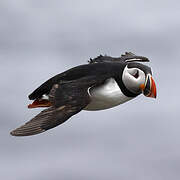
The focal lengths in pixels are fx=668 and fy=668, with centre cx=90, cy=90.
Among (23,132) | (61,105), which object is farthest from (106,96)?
(23,132)

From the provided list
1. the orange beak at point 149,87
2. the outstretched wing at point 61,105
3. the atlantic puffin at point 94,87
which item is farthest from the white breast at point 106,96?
the orange beak at point 149,87

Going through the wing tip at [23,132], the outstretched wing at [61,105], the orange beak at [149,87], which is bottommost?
the wing tip at [23,132]

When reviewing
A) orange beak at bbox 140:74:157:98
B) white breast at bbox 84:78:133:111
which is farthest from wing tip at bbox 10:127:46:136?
orange beak at bbox 140:74:157:98

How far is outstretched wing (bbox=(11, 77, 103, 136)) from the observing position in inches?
479

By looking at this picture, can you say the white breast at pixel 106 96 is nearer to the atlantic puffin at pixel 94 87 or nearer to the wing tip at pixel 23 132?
the atlantic puffin at pixel 94 87

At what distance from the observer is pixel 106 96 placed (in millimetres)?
14305

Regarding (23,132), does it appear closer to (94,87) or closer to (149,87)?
(94,87)

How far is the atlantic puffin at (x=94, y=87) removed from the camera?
44.3ft

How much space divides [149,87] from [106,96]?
109cm

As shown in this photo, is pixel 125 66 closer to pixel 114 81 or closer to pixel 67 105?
pixel 114 81

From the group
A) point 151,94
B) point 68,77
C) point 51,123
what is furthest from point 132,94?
point 51,123

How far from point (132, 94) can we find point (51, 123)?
9.68ft

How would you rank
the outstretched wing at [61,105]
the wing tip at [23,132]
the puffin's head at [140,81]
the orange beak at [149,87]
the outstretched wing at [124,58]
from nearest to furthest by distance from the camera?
1. the wing tip at [23,132]
2. the outstretched wing at [61,105]
3. the puffin's head at [140,81]
4. the orange beak at [149,87]
5. the outstretched wing at [124,58]

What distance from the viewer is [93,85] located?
14.0 metres
